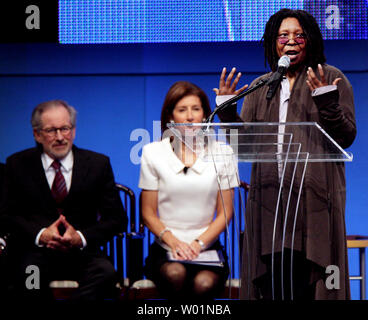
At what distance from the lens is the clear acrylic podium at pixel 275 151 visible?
2.21 metres

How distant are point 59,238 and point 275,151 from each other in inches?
52.0

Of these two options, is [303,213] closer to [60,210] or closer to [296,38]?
[296,38]

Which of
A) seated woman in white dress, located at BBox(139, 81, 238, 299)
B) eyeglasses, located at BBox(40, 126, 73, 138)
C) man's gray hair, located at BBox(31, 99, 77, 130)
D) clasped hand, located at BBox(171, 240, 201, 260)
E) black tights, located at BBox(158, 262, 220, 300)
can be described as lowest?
black tights, located at BBox(158, 262, 220, 300)

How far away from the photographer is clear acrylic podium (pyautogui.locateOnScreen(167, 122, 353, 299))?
7.25 ft

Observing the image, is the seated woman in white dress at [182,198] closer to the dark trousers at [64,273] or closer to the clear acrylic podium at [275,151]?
the dark trousers at [64,273]

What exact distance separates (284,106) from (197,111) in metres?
0.58

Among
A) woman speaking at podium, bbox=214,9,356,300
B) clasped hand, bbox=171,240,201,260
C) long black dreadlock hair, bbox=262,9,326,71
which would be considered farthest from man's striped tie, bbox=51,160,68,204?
long black dreadlock hair, bbox=262,9,326,71

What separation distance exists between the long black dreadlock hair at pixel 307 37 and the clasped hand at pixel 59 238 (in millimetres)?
1305

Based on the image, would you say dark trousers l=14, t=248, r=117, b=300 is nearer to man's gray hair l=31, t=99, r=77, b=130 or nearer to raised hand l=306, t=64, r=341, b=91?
man's gray hair l=31, t=99, r=77, b=130

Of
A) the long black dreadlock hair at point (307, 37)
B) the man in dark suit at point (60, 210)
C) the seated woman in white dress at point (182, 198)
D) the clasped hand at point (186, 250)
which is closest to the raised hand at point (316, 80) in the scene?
the long black dreadlock hair at point (307, 37)

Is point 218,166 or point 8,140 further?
point 8,140

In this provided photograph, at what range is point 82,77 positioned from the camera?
3.81 metres
